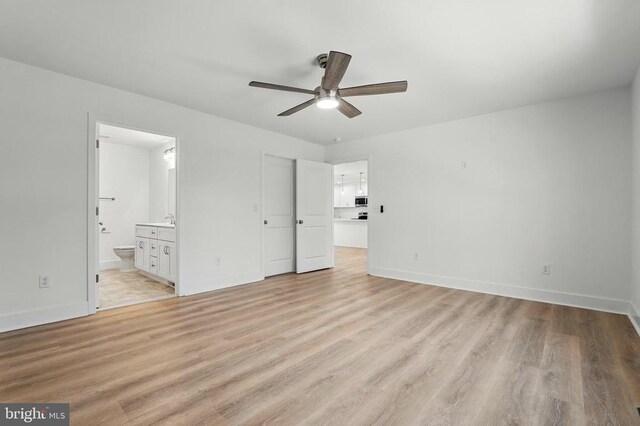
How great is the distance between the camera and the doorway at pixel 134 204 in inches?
186

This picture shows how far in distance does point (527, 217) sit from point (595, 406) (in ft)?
8.45

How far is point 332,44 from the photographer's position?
7.79ft

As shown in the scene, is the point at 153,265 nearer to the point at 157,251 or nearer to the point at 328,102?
the point at 157,251

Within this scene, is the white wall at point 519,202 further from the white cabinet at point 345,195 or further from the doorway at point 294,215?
the white cabinet at point 345,195

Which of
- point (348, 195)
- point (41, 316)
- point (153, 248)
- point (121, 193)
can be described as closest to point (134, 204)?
point (121, 193)

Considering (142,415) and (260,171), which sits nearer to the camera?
(142,415)

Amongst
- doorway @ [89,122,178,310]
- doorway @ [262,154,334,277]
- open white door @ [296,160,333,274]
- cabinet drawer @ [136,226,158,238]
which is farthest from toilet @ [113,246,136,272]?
open white door @ [296,160,333,274]

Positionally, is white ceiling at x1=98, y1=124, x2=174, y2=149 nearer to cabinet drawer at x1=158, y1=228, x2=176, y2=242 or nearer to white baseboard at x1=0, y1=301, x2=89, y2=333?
cabinet drawer at x1=158, y1=228, x2=176, y2=242

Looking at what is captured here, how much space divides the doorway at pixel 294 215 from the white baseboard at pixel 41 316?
2.45 metres

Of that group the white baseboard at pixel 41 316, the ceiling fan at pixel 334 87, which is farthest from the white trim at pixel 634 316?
the white baseboard at pixel 41 316

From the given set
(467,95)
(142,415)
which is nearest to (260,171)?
(467,95)

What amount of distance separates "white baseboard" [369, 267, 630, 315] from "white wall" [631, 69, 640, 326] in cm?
24

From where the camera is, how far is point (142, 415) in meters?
1.53

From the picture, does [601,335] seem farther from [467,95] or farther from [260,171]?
[260,171]
